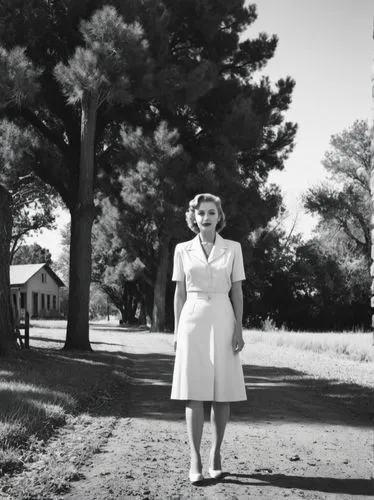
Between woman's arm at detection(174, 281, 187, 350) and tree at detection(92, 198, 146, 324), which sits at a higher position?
tree at detection(92, 198, 146, 324)

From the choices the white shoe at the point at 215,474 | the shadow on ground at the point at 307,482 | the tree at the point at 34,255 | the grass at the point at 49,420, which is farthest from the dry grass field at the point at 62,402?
the tree at the point at 34,255

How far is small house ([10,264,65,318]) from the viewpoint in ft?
195

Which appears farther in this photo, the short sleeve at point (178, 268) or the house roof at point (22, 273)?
the house roof at point (22, 273)

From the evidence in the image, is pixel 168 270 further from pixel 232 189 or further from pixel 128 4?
pixel 128 4

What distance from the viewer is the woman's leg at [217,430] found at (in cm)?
440

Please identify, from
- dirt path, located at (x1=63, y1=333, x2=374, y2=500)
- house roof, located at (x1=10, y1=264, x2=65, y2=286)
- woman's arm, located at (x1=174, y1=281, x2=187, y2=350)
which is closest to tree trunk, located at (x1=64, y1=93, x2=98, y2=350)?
dirt path, located at (x1=63, y1=333, x2=374, y2=500)

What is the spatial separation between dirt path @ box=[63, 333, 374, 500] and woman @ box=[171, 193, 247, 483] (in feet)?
1.37

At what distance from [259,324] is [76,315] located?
28.4m

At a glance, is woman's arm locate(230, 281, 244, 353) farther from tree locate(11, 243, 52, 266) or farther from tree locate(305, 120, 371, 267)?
tree locate(11, 243, 52, 266)

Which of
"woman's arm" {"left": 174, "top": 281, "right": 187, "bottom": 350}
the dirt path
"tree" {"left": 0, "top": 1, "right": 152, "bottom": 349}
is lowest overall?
the dirt path

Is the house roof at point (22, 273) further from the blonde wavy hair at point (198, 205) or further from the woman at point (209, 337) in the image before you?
the woman at point (209, 337)

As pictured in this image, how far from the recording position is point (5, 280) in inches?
481

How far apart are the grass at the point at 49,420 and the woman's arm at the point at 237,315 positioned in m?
1.56

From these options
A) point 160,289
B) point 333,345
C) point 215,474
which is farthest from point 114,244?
point 215,474
